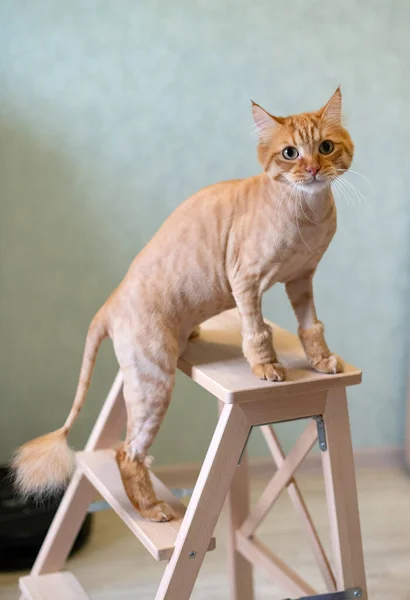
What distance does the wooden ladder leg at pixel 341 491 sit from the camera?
1331mm

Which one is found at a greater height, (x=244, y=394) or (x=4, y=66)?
(x=4, y=66)

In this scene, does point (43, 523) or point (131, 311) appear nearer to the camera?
point (131, 311)

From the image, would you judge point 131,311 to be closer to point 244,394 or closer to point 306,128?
point 244,394

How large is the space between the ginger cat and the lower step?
284 mm

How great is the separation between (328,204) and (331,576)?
2.09ft

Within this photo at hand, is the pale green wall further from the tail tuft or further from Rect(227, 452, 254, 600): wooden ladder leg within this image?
the tail tuft

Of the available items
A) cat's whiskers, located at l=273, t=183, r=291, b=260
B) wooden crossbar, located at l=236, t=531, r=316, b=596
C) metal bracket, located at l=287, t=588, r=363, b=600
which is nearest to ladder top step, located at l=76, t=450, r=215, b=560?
metal bracket, located at l=287, t=588, r=363, b=600

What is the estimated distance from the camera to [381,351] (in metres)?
2.35

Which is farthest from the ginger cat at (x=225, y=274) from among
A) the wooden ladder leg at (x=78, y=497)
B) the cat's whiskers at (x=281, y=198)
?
the wooden ladder leg at (x=78, y=497)

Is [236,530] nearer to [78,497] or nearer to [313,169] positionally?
[78,497]

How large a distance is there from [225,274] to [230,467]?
0.29 metres

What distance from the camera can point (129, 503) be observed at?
1.38 meters

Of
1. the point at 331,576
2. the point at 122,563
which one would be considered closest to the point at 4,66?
the point at 122,563

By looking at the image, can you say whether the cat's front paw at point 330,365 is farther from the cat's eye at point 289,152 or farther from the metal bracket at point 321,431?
the cat's eye at point 289,152
